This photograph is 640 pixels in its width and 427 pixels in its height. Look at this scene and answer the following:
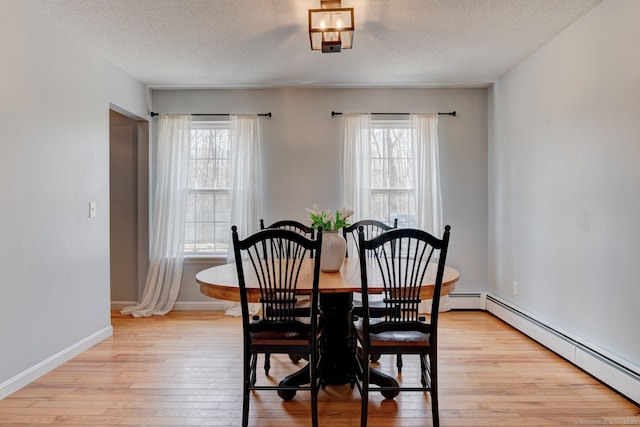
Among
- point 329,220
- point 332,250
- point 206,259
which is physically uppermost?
point 329,220

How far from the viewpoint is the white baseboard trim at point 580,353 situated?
229 cm

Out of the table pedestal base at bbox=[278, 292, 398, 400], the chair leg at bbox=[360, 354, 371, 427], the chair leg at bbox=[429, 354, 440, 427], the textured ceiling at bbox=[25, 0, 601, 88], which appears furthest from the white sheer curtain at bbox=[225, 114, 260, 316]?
the chair leg at bbox=[429, 354, 440, 427]

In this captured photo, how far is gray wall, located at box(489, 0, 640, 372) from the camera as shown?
235 cm

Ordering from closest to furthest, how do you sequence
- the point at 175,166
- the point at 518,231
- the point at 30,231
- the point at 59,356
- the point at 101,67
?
the point at 30,231
the point at 59,356
the point at 101,67
the point at 518,231
the point at 175,166

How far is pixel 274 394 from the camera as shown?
2.40 m

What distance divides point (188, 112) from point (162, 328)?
2.38 meters

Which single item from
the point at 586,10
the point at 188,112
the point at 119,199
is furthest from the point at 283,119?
the point at 586,10

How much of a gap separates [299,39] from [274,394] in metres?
2.67

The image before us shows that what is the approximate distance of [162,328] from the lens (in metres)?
3.73

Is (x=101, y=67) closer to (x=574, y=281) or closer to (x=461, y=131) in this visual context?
(x=461, y=131)

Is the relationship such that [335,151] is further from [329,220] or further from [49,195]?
[49,195]

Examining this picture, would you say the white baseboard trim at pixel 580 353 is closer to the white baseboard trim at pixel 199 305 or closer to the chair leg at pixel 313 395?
the chair leg at pixel 313 395

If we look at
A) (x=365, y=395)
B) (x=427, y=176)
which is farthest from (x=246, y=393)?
(x=427, y=176)

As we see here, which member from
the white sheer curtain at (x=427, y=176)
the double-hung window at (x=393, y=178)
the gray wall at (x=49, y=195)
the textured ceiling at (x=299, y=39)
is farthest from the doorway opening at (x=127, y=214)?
the white sheer curtain at (x=427, y=176)
